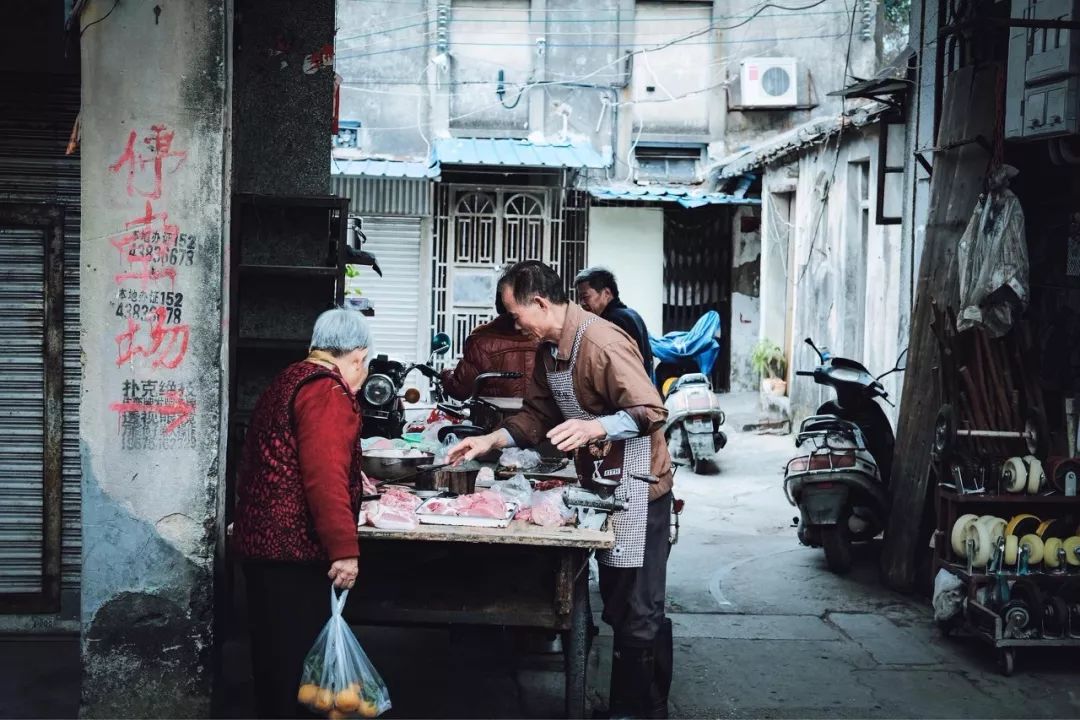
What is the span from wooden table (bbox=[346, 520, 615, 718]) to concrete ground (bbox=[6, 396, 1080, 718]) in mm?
812

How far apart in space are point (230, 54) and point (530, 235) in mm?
13026

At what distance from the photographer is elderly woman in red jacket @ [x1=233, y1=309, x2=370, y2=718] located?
445 cm

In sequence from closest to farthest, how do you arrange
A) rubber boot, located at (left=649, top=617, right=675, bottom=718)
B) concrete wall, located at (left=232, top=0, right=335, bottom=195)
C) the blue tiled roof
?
rubber boot, located at (left=649, top=617, right=675, bottom=718)
concrete wall, located at (left=232, top=0, right=335, bottom=195)
the blue tiled roof

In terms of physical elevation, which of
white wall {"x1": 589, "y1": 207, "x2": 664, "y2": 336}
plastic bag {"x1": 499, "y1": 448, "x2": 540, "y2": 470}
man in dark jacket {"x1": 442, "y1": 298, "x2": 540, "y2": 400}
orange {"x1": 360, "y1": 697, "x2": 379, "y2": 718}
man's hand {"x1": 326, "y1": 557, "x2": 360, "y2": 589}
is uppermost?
white wall {"x1": 589, "y1": 207, "x2": 664, "y2": 336}

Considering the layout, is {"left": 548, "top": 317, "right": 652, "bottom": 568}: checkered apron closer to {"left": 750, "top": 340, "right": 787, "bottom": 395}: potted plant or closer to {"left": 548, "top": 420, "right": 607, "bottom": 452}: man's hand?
{"left": 548, "top": 420, "right": 607, "bottom": 452}: man's hand

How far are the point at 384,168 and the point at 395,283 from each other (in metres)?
1.93

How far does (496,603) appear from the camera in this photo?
5.00 m

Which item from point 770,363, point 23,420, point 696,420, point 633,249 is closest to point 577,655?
point 23,420

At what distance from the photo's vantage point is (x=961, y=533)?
6.64 metres

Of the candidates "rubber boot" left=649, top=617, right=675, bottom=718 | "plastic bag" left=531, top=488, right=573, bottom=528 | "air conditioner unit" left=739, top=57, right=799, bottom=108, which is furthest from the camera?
"air conditioner unit" left=739, top=57, right=799, bottom=108

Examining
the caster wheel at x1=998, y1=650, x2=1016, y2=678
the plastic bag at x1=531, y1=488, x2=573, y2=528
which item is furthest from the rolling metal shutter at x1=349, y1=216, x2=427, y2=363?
the plastic bag at x1=531, y1=488, x2=573, y2=528

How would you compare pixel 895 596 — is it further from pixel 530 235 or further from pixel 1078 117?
pixel 530 235

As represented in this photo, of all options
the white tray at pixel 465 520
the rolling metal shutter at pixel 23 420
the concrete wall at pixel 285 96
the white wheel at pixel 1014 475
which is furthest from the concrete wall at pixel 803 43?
the white tray at pixel 465 520

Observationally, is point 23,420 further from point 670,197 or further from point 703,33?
point 703,33
